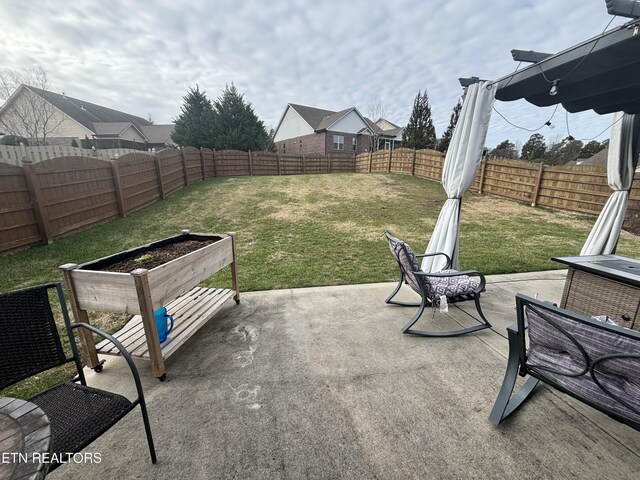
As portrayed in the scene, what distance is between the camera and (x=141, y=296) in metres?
1.89

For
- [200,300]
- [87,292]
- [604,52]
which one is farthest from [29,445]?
[604,52]

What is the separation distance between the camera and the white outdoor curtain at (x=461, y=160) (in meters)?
3.12

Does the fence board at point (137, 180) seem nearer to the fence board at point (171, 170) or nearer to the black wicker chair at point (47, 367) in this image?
the fence board at point (171, 170)

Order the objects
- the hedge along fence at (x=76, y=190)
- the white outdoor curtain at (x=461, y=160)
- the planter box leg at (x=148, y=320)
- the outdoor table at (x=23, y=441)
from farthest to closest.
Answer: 1. the hedge along fence at (x=76, y=190)
2. the white outdoor curtain at (x=461, y=160)
3. the planter box leg at (x=148, y=320)
4. the outdoor table at (x=23, y=441)

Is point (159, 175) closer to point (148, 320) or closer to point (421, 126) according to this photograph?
point (148, 320)

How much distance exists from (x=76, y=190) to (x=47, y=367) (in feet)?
20.7

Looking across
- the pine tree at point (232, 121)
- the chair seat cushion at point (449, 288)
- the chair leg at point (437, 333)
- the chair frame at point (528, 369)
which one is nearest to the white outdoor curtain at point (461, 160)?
the chair seat cushion at point (449, 288)

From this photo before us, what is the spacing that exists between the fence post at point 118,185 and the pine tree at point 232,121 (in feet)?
43.8

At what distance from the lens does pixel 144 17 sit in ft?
16.1

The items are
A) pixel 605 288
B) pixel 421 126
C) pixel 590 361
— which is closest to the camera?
pixel 590 361

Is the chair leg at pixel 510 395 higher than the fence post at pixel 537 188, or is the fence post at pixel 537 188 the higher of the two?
the fence post at pixel 537 188

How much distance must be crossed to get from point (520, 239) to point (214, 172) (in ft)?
43.4

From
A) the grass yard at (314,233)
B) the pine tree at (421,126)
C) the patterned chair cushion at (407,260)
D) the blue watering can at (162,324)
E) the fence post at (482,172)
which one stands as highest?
the pine tree at (421,126)

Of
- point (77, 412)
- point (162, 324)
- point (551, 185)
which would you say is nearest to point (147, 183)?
point (162, 324)
